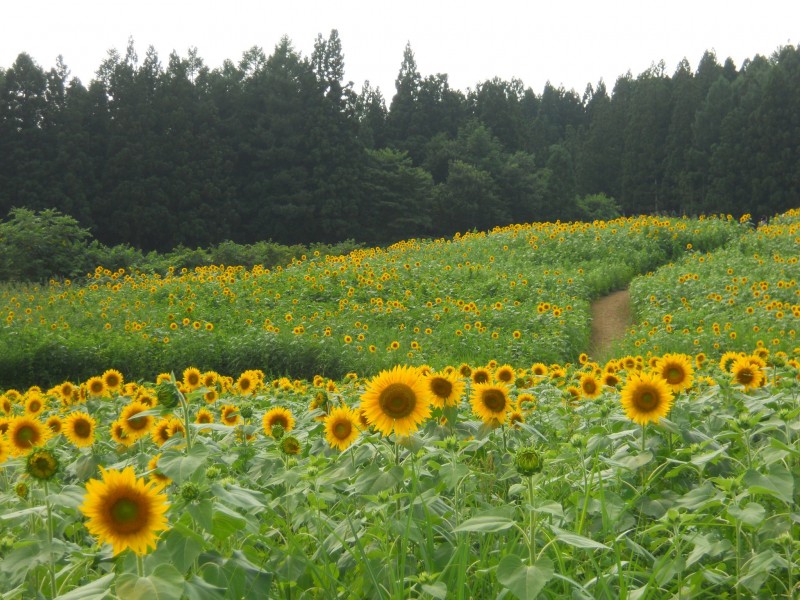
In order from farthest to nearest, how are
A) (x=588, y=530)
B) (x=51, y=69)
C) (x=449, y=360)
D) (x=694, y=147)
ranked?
(x=694, y=147) → (x=51, y=69) → (x=449, y=360) → (x=588, y=530)

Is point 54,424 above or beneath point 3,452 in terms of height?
beneath

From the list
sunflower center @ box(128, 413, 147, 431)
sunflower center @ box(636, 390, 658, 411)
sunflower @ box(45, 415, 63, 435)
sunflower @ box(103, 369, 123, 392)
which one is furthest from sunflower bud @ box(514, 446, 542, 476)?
sunflower @ box(103, 369, 123, 392)

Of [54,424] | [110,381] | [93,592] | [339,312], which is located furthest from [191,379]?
[339,312]

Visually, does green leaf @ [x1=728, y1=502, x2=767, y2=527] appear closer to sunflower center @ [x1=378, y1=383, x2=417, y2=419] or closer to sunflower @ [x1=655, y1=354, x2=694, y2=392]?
sunflower center @ [x1=378, y1=383, x2=417, y2=419]

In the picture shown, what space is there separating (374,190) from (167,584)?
33.9 meters

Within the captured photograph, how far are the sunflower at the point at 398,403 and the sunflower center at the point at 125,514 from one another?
0.70 meters

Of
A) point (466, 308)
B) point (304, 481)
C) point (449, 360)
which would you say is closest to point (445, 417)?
point (304, 481)

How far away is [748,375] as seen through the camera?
303 cm

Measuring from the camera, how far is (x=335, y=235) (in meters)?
33.8

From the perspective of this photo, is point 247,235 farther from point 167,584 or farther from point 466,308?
point 167,584

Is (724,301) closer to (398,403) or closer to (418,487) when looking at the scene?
(418,487)

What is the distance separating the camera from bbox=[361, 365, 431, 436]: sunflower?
1.90 meters

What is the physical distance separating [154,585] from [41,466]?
1.83ft

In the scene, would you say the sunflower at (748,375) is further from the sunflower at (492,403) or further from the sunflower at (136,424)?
the sunflower at (136,424)
